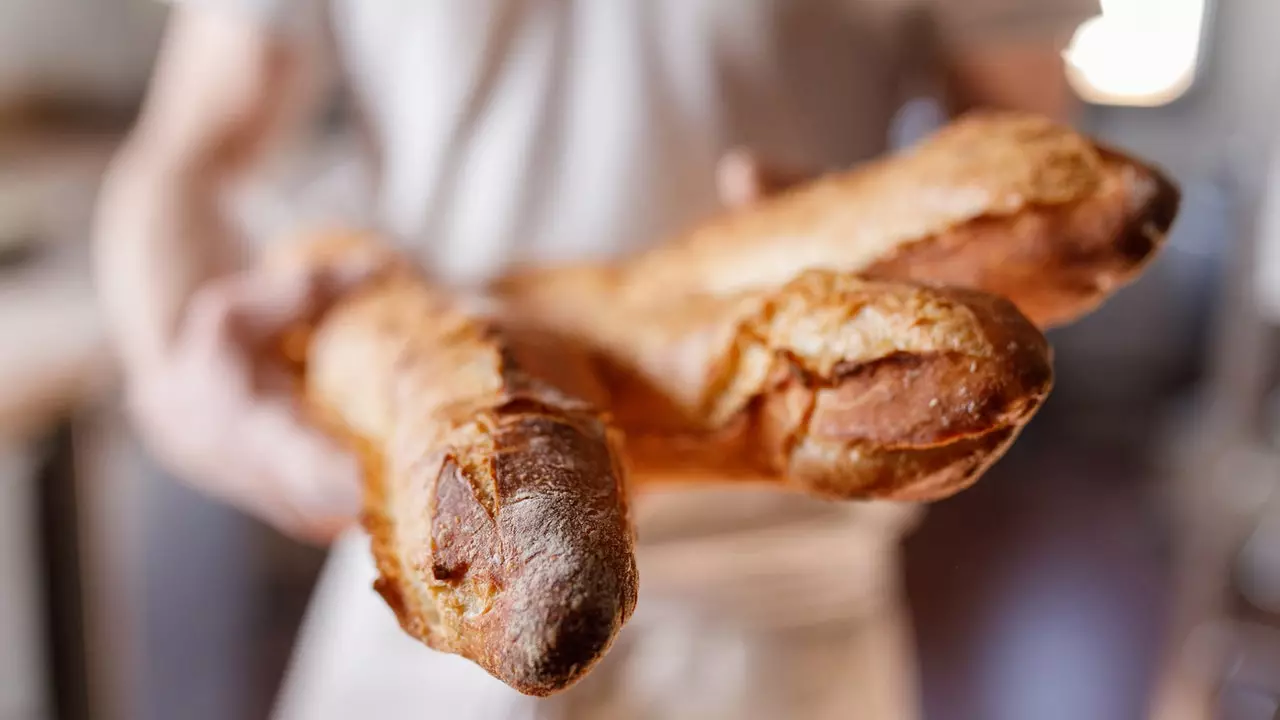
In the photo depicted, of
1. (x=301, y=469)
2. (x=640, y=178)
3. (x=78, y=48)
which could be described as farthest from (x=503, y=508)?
(x=78, y=48)

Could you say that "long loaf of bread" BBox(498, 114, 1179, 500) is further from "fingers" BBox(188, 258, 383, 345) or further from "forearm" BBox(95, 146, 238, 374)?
"forearm" BBox(95, 146, 238, 374)

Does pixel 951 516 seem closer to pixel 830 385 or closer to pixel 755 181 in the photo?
pixel 755 181

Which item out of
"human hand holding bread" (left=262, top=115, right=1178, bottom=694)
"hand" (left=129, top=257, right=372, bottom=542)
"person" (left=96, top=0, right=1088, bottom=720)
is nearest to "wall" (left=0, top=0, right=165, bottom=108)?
"person" (left=96, top=0, right=1088, bottom=720)

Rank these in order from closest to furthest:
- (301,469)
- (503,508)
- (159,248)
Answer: (503,508) < (301,469) < (159,248)

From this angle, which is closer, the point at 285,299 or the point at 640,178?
the point at 285,299

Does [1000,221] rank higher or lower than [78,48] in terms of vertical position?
lower

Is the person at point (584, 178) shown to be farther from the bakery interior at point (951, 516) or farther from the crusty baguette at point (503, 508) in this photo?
the crusty baguette at point (503, 508)
